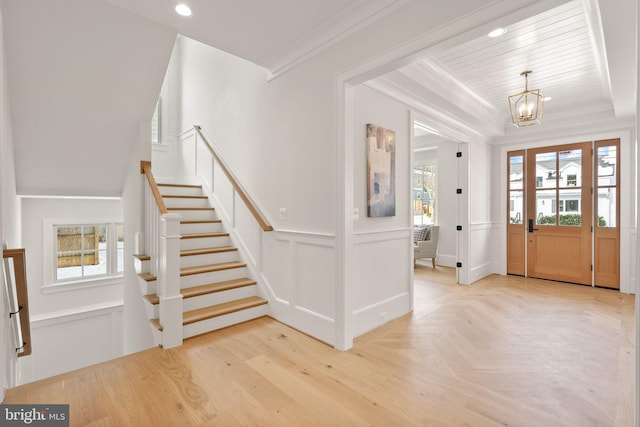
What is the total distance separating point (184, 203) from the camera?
14.9ft

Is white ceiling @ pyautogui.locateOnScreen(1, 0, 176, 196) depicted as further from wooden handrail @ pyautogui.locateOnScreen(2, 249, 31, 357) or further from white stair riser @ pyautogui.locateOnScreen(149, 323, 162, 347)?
white stair riser @ pyautogui.locateOnScreen(149, 323, 162, 347)

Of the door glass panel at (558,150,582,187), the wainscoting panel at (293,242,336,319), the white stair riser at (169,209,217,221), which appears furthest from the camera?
the door glass panel at (558,150,582,187)

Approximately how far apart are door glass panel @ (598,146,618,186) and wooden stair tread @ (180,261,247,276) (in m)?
5.41

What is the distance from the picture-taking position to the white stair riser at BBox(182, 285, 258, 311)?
10.0 ft

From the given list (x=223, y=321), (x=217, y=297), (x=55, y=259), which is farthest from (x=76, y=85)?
(x=55, y=259)

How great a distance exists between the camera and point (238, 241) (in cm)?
393

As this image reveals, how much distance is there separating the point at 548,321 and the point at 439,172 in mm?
3838

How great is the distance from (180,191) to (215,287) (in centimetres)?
225

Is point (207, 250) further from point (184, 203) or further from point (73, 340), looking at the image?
point (73, 340)

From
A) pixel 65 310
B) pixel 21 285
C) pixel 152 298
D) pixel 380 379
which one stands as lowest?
pixel 65 310

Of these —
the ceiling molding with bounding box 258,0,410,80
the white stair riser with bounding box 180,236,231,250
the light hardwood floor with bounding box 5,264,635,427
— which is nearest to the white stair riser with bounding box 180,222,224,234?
the white stair riser with bounding box 180,236,231,250

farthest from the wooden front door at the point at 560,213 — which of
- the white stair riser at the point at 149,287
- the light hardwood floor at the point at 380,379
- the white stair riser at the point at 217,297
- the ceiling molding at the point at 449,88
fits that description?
the white stair riser at the point at 149,287

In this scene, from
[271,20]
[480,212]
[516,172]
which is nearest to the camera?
[271,20]

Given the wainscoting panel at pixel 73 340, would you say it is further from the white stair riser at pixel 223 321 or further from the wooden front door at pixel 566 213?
the wooden front door at pixel 566 213
